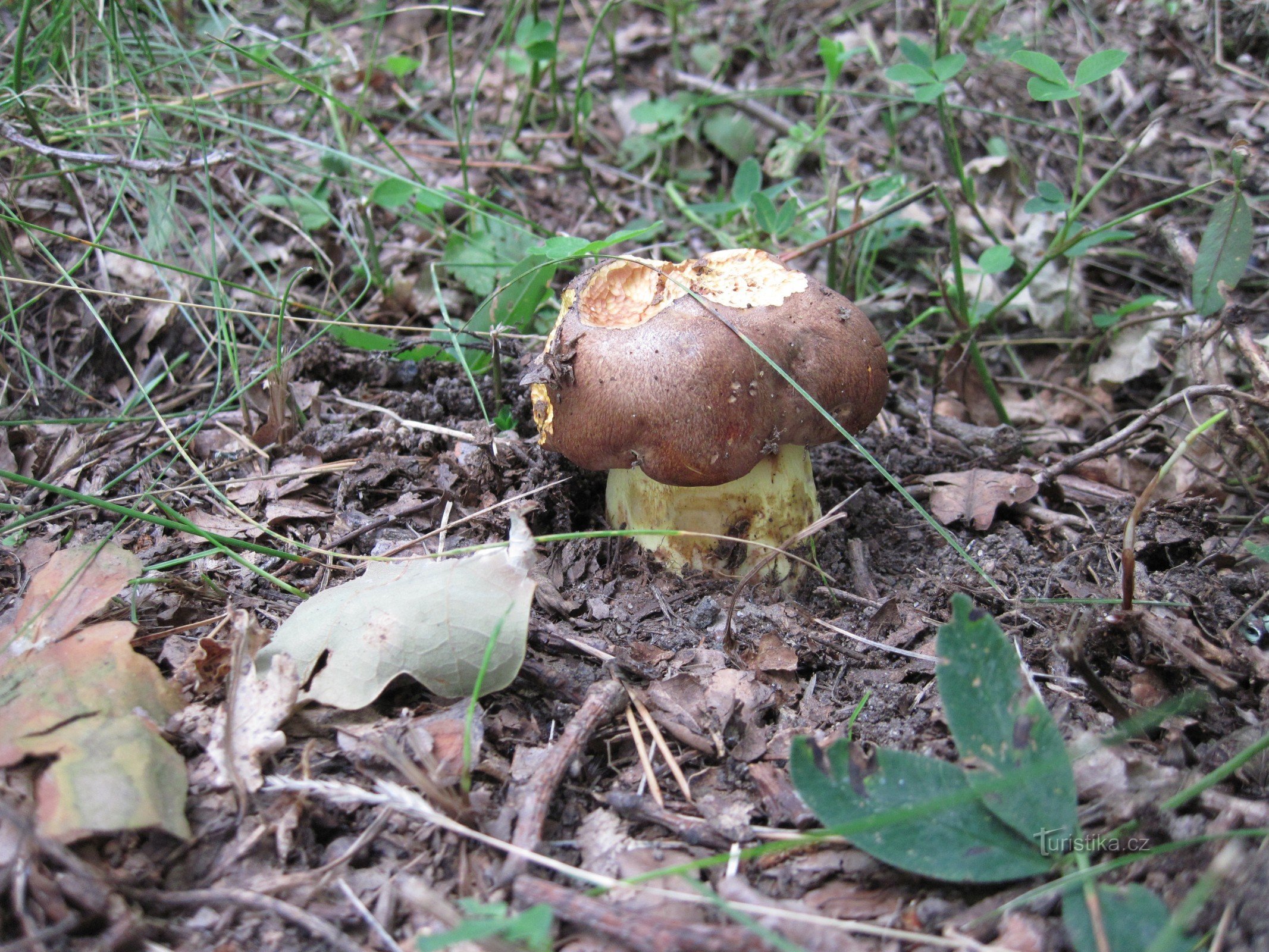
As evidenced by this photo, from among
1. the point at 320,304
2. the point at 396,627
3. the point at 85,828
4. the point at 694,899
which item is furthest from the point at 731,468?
the point at 320,304

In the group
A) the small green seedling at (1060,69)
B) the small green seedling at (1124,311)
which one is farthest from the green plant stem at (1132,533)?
the small green seedling at (1124,311)

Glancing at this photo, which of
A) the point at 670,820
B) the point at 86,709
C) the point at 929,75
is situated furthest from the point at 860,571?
the point at 86,709

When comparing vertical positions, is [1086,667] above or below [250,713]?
above

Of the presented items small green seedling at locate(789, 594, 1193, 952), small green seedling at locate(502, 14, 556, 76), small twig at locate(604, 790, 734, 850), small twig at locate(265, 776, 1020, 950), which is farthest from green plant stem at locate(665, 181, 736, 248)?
small twig at locate(265, 776, 1020, 950)

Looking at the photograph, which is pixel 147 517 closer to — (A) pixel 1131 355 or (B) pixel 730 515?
(B) pixel 730 515

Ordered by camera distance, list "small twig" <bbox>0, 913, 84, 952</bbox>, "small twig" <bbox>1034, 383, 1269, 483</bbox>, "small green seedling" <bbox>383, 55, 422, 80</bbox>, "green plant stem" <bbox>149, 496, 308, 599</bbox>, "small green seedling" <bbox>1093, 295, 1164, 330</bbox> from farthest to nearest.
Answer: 1. "small green seedling" <bbox>383, 55, 422, 80</bbox>
2. "small green seedling" <bbox>1093, 295, 1164, 330</bbox>
3. "small twig" <bbox>1034, 383, 1269, 483</bbox>
4. "green plant stem" <bbox>149, 496, 308, 599</bbox>
5. "small twig" <bbox>0, 913, 84, 952</bbox>

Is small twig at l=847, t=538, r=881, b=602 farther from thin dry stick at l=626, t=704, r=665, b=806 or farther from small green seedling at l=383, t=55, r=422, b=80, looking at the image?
small green seedling at l=383, t=55, r=422, b=80
